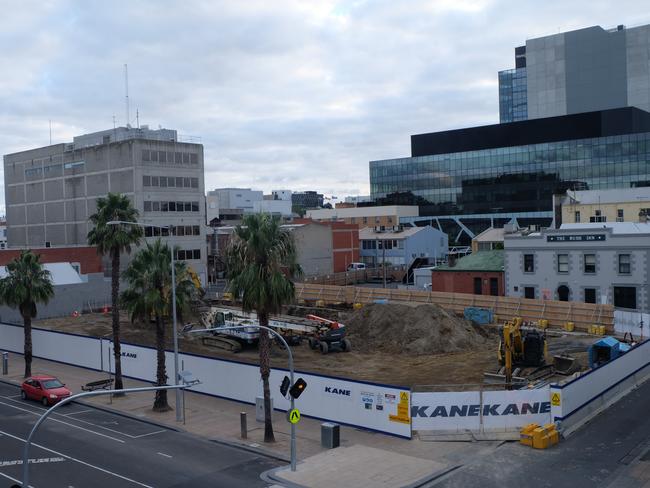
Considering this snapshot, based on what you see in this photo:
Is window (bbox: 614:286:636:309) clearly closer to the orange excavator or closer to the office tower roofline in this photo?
the orange excavator

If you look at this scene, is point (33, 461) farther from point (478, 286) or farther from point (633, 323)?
point (478, 286)

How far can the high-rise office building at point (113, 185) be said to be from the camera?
87125 millimetres

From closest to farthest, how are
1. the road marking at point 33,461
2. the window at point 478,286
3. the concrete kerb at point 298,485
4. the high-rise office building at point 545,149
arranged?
the concrete kerb at point 298,485 < the road marking at point 33,461 < the window at point 478,286 < the high-rise office building at point 545,149

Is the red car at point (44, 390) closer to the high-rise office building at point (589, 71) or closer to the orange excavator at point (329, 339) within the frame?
the orange excavator at point (329, 339)

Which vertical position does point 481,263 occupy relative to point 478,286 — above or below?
above

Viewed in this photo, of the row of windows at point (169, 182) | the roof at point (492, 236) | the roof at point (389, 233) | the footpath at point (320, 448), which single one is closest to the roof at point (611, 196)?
the roof at point (492, 236)

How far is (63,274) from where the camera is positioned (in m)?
71.2

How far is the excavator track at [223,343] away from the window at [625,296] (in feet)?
109

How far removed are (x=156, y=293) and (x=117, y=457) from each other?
907cm

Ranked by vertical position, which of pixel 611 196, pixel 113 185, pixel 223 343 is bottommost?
pixel 223 343

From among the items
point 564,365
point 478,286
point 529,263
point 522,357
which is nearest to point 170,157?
point 478,286

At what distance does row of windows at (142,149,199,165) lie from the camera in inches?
3437

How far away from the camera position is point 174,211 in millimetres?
89812

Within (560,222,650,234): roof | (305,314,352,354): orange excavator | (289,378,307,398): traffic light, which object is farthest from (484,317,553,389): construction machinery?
(560,222,650,234): roof
